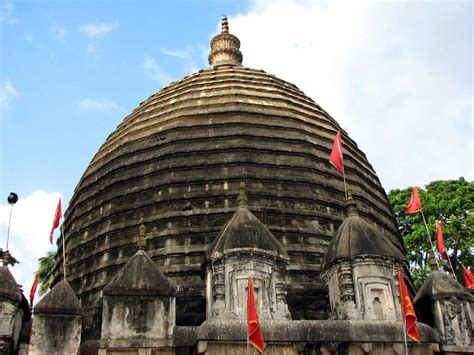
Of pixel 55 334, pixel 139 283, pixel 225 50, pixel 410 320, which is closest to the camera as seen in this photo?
pixel 55 334

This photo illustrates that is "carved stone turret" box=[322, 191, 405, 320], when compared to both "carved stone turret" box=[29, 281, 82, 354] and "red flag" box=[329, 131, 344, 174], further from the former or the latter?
"carved stone turret" box=[29, 281, 82, 354]

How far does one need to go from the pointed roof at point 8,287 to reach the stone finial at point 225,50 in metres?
11.9

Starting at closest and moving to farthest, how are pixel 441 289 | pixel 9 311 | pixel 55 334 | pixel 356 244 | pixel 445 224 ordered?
pixel 55 334 < pixel 9 311 < pixel 356 244 < pixel 441 289 < pixel 445 224

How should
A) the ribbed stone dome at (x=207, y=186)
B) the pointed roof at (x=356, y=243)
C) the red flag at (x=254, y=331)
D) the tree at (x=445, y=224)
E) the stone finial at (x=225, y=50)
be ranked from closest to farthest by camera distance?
the red flag at (x=254, y=331) → the pointed roof at (x=356, y=243) → the ribbed stone dome at (x=207, y=186) → the stone finial at (x=225, y=50) → the tree at (x=445, y=224)

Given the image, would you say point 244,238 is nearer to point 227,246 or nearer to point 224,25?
point 227,246

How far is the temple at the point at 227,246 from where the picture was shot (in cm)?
1038

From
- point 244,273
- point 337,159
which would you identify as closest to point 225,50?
point 337,159

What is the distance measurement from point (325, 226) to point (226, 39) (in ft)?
35.0

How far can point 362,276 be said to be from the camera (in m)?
11.2

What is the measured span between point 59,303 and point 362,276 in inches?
217

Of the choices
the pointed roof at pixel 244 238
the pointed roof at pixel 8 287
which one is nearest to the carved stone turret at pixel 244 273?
the pointed roof at pixel 244 238

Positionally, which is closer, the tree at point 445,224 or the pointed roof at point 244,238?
the pointed roof at point 244,238

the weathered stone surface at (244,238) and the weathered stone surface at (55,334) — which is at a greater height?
the weathered stone surface at (244,238)

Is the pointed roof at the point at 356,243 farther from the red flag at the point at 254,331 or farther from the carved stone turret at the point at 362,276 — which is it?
the red flag at the point at 254,331
